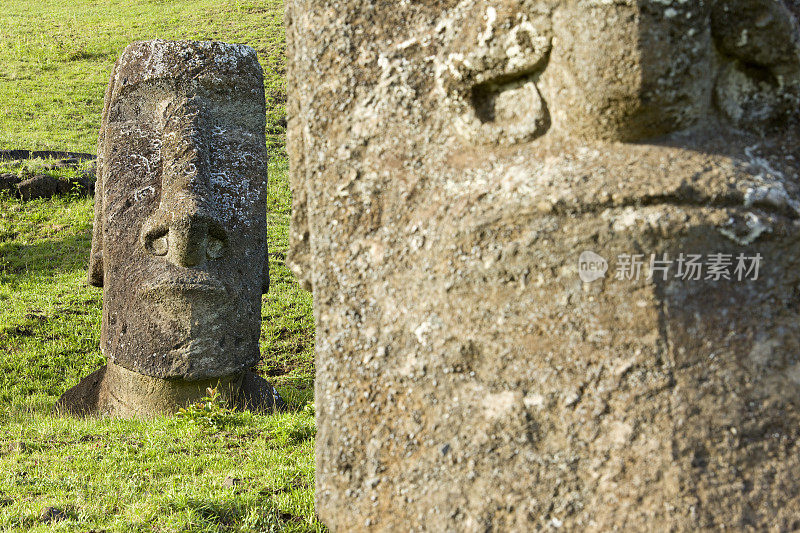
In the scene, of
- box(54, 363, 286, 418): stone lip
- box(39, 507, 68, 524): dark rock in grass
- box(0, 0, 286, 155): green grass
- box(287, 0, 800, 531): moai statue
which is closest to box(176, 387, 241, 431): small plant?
box(54, 363, 286, 418): stone lip

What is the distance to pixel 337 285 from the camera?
1975 mm

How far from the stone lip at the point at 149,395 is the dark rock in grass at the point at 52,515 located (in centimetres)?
163

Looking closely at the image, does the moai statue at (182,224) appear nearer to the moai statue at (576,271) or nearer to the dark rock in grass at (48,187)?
the moai statue at (576,271)

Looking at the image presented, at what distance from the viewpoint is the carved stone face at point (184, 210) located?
501 centimetres

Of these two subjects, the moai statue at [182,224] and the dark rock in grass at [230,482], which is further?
the moai statue at [182,224]

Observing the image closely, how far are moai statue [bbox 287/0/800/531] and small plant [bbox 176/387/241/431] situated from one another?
2.70 m

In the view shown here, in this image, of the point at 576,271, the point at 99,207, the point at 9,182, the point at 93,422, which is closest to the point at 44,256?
the point at 9,182

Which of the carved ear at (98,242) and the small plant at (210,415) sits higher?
the carved ear at (98,242)

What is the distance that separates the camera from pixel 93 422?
4.79m

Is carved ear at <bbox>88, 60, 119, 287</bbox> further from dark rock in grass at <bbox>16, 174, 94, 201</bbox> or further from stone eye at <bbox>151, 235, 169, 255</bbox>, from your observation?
dark rock in grass at <bbox>16, 174, 94, 201</bbox>

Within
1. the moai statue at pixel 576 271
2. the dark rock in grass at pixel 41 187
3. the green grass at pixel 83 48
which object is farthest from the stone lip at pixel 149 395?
the green grass at pixel 83 48

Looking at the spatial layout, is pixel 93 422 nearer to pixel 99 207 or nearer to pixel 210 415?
pixel 210 415

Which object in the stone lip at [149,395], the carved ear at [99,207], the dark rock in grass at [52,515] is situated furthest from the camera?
the carved ear at [99,207]

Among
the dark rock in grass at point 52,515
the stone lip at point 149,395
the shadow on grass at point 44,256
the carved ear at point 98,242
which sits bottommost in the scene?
the stone lip at point 149,395
